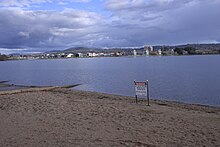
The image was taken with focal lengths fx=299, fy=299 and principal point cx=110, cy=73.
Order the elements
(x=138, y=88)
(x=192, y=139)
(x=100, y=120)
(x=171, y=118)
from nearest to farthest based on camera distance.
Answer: (x=192, y=139), (x=100, y=120), (x=171, y=118), (x=138, y=88)

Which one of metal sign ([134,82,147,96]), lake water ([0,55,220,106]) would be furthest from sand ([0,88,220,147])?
lake water ([0,55,220,106])

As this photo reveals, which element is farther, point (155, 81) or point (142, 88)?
point (155, 81)

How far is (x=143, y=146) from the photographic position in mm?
8430

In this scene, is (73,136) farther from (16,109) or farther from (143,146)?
(16,109)

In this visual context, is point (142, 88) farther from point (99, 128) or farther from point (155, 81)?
point (155, 81)

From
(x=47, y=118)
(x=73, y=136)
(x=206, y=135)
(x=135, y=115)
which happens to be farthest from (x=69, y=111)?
(x=206, y=135)

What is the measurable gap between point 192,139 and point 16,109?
9955mm

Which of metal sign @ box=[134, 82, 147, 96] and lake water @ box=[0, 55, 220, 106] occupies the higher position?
metal sign @ box=[134, 82, 147, 96]

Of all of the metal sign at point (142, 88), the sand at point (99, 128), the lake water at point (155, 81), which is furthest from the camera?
the lake water at point (155, 81)

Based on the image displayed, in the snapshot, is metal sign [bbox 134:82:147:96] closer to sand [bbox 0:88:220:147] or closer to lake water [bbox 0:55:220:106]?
sand [bbox 0:88:220:147]

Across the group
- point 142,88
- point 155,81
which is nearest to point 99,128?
point 142,88

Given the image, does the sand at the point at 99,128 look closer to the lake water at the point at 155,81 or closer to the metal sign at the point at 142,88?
the metal sign at the point at 142,88

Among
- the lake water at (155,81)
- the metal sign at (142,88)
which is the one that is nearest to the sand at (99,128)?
the metal sign at (142,88)

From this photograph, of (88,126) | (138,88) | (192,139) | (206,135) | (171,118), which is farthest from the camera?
(138,88)
